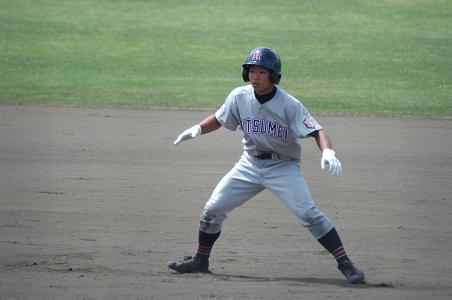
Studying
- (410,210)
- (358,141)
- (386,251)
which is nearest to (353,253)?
(386,251)

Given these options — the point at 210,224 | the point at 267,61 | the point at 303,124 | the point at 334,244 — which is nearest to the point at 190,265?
the point at 210,224

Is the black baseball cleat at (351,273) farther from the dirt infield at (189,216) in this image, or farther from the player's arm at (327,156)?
the player's arm at (327,156)

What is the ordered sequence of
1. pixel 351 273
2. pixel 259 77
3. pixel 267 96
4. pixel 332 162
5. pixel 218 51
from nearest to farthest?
pixel 332 162, pixel 351 273, pixel 259 77, pixel 267 96, pixel 218 51

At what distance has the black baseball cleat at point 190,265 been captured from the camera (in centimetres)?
676

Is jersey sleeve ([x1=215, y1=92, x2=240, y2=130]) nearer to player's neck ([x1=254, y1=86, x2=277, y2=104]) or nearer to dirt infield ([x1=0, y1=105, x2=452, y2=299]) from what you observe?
player's neck ([x1=254, y1=86, x2=277, y2=104])

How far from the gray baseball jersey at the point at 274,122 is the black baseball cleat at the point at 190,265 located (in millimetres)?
846

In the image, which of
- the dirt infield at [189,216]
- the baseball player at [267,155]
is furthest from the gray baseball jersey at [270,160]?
the dirt infield at [189,216]

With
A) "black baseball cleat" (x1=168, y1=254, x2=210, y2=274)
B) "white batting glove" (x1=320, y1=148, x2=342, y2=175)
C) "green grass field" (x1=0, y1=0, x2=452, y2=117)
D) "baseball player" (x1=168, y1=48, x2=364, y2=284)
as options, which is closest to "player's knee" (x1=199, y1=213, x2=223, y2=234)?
"baseball player" (x1=168, y1=48, x2=364, y2=284)

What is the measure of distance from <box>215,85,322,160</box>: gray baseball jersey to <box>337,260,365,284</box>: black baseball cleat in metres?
0.83

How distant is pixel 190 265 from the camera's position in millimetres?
6770

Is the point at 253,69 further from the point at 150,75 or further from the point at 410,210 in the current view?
the point at 150,75

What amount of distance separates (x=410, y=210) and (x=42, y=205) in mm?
3381

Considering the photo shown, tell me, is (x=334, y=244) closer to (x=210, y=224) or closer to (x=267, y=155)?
(x=267, y=155)

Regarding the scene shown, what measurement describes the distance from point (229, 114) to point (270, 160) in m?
0.45
